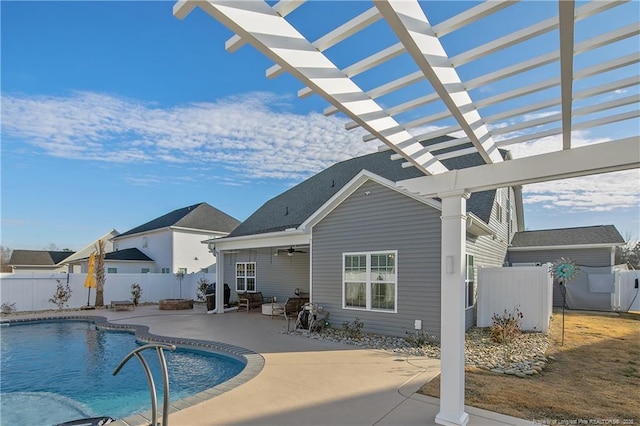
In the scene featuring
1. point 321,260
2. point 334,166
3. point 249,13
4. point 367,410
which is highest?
point 334,166

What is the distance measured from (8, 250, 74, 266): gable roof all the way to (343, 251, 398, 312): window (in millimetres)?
33968

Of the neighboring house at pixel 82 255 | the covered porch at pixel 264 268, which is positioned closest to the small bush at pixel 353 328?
the covered porch at pixel 264 268

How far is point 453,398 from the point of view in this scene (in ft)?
13.4

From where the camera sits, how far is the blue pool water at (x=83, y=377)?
5355 mm

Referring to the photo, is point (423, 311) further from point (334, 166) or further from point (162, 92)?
point (162, 92)

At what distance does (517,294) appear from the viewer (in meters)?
9.66

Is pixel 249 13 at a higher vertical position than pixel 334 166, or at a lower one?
lower

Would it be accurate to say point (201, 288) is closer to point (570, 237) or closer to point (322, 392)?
point (322, 392)

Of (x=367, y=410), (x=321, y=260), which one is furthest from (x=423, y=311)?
(x=367, y=410)

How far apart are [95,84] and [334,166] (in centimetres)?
956

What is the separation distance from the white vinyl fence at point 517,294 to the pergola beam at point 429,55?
7.75 meters

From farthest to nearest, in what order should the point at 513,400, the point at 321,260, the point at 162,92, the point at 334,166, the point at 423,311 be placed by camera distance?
the point at 334,166 → the point at 162,92 → the point at 321,260 → the point at 423,311 → the point at 513,400

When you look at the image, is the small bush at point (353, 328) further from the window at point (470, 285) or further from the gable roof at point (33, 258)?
the gable roof at point (33, 258)

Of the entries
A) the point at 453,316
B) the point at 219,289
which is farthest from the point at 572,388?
the point at 219,289
